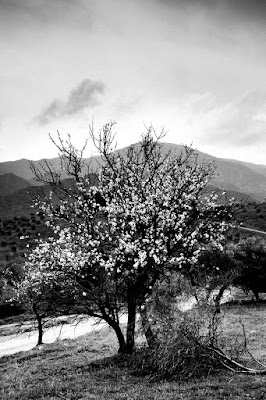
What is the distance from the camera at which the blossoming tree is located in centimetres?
1686

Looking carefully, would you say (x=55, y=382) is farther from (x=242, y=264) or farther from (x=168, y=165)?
(x=242, y=264)

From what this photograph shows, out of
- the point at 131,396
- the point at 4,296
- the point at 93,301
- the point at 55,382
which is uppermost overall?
the point at 93,301

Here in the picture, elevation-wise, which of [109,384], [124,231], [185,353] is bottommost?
[109,384]

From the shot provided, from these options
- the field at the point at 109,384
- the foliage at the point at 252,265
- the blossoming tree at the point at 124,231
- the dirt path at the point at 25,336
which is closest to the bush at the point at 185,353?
the field at the point at 109,384

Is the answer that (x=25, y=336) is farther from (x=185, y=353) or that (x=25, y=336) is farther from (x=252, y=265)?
Answer: (x=185, y=353)

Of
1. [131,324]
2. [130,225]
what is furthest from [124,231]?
[131,324]

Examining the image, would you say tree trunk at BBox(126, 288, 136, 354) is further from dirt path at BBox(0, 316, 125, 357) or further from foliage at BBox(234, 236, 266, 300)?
foliage at BBox(234, 236, 266, 300)

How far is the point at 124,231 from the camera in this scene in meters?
17.7

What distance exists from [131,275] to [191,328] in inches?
201

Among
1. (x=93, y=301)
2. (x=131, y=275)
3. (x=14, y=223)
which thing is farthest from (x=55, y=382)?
(x=14, y=223)

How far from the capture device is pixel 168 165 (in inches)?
803

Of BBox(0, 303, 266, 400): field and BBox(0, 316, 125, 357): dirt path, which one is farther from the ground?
BBox(0, 303, 266, 400): field

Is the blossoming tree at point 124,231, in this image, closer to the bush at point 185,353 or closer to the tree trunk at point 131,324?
the tree trunk at point 131,324

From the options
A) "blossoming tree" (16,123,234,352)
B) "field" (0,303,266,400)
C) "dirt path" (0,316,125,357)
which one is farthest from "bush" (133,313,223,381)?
"dirt path" (0,316,125,357)
